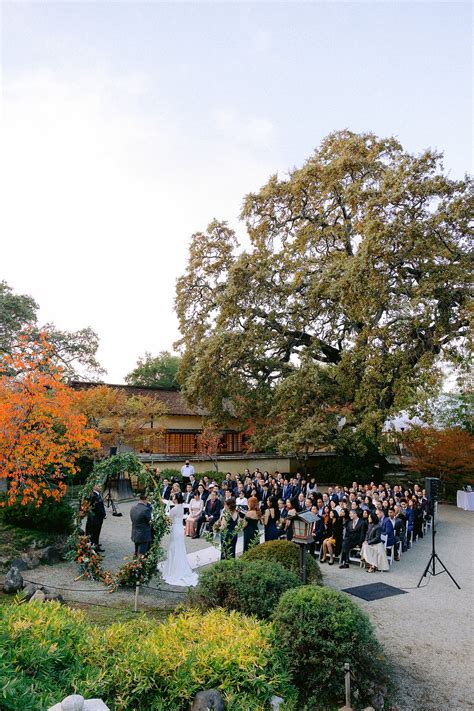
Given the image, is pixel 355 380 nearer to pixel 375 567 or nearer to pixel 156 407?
pixel 156 407

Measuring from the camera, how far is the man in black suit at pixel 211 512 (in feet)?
52.3

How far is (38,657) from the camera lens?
4.70 m

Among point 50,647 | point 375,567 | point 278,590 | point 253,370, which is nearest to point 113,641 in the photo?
point 50,647

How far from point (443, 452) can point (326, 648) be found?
19009 millimetres

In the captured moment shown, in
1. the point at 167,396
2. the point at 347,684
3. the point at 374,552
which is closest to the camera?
the point at 347,684

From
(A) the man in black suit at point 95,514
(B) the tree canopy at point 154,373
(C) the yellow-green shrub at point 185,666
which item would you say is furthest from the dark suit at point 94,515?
(B) the tree canopy at point 154,373

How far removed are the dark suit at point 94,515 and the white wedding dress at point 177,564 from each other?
2279mm

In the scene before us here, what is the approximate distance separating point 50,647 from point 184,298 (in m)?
25.4

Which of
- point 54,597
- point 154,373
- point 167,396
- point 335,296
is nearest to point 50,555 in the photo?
point 54,597

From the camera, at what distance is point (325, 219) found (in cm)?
2725

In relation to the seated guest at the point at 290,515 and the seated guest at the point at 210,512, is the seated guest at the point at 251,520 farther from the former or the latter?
the seated guest at the point at 210,512

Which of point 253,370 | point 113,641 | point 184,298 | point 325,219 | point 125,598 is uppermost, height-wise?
point 325,219

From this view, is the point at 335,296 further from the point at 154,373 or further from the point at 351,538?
the point at 154,373

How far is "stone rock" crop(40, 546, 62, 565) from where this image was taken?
39.1 feet
